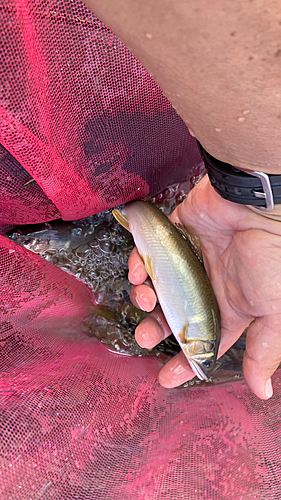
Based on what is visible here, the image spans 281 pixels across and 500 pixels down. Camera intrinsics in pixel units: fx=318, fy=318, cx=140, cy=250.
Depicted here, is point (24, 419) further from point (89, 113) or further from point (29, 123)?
point (89, 113)

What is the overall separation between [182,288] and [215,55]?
973mm

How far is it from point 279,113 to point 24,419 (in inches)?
46.5

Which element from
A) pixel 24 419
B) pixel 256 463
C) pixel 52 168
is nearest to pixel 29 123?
pixel 52 168

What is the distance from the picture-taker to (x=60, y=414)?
1136 mm

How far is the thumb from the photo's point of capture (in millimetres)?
1166

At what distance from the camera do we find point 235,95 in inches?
30.1

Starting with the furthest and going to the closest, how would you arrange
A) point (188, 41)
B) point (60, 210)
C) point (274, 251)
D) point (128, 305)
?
point (128, 305) < point (60, 210) < point (274, 251) < point (188, 41)

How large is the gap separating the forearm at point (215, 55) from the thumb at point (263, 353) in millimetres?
652

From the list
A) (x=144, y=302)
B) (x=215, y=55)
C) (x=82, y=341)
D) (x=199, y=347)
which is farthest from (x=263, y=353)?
(x=215, y=55)

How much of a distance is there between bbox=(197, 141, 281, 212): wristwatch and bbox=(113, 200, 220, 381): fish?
41cm

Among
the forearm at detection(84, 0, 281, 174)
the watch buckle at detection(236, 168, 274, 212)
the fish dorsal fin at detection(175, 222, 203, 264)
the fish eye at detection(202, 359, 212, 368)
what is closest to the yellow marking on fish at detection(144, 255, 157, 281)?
the fish dorsal fin at detection(175, 222, 203, 264)

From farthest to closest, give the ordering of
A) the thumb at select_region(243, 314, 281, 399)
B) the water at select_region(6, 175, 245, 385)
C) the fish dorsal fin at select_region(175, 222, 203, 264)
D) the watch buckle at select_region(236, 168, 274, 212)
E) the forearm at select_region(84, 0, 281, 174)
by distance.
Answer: the water at select_region(6, 175, 245, 385), the fish dorsal fin at select_region(175, 222, 203, 264), the thumb at select_region(243, 314, 281, 399), the watch buckle at select_region(236, 168, 274, 212), the forearm at select_region(84, 0, 281, 174)

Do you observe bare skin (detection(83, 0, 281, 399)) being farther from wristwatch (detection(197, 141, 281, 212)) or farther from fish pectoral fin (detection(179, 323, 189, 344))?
fish pectoral fin (detection(179, 323, 189, 344))

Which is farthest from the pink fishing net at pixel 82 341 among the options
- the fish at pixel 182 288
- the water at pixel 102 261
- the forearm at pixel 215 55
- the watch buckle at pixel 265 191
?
the watch buckle at pixel 265 191
